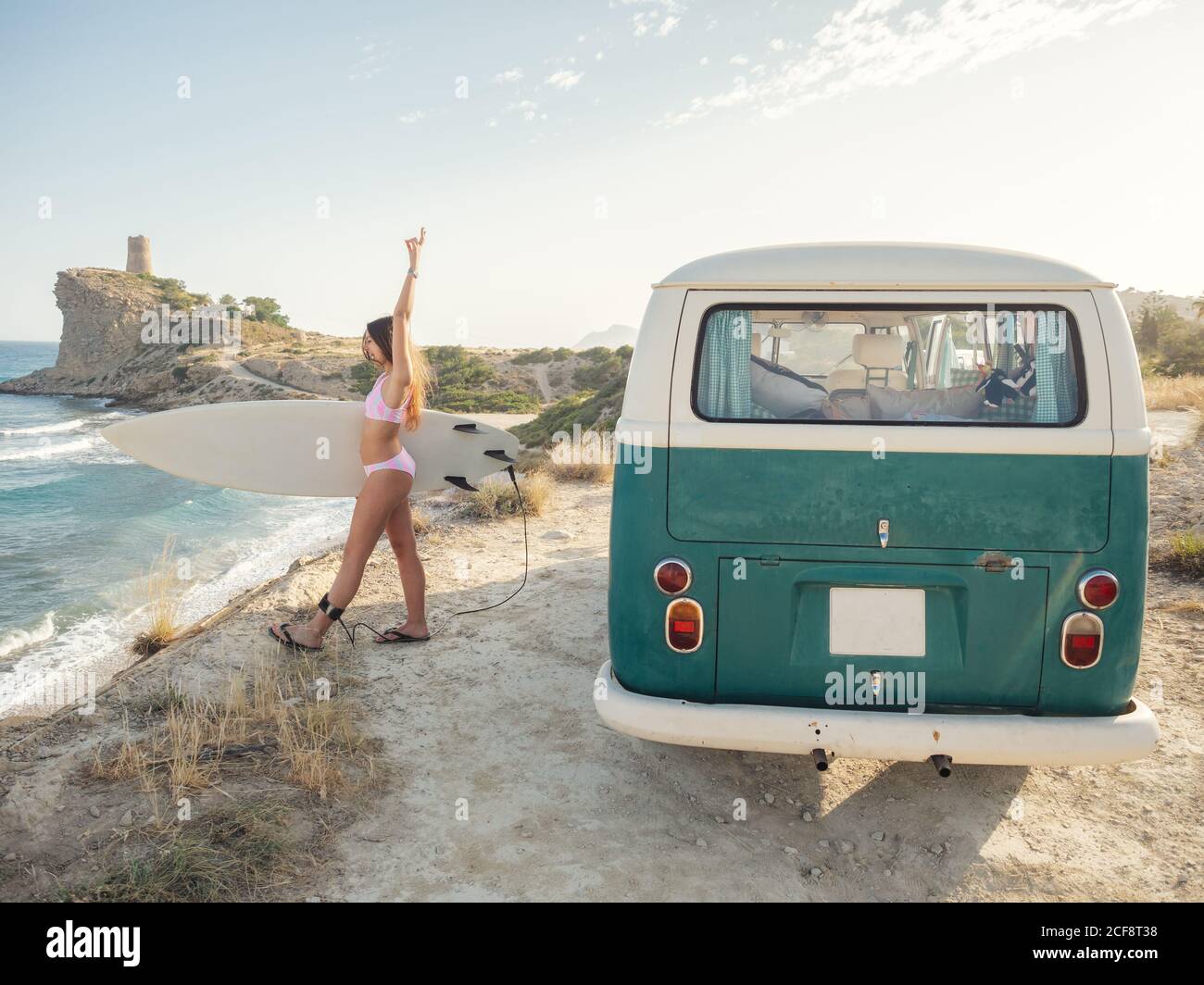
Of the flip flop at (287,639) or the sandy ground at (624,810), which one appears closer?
the sandy ground at (624,810)

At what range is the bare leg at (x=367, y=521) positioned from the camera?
462cm

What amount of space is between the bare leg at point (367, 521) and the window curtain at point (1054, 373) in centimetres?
339

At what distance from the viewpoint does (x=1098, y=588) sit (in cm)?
278

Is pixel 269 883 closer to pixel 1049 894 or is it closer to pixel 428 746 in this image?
pixel 428 746

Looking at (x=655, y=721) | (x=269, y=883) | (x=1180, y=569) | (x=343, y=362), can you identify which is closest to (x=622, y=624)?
(x=655, y=721)

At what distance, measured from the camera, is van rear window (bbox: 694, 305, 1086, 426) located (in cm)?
286

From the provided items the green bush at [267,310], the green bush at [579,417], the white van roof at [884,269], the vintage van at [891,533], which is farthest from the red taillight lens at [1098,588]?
the green bush at [267,310]

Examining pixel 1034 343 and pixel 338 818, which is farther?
pixel 338 818

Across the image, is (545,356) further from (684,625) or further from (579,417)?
(684,625)

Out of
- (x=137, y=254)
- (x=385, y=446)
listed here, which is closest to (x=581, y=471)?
(x=385, y=446)

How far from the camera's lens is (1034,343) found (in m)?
2.90

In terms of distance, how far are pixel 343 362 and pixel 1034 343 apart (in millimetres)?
49794

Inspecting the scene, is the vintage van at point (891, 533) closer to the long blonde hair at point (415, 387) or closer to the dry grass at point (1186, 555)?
the long blonde hair at point (415, 387)

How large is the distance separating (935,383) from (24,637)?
9.16 metres
